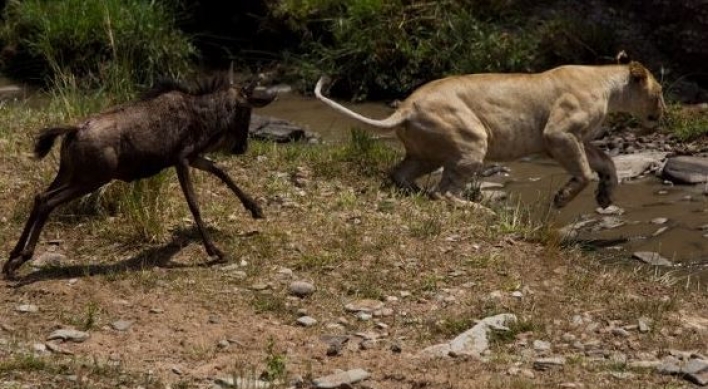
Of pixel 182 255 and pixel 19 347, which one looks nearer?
pixel 19 347

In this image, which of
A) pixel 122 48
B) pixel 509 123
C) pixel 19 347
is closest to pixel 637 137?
pixel 509 123

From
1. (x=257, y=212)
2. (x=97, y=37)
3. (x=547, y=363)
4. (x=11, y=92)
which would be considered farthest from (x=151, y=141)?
(x=11, y=92)

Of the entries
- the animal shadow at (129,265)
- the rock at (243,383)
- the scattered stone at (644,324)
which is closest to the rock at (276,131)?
the animal shadow at (129,265)

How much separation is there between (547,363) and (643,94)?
4401 mm

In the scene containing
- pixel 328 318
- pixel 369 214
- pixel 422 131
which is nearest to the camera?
pixel 328 318

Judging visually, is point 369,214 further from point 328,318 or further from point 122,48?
point 122,48

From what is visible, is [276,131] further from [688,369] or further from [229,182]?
[688,369]

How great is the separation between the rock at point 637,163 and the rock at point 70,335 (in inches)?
223

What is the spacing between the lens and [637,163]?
36.6 feet

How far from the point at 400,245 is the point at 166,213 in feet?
4.94

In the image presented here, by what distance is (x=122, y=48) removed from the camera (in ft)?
43.7

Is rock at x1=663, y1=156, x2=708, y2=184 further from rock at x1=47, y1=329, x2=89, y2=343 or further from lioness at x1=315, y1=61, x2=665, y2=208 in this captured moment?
rock at x1=47, y1=329, x2=89, y2=343

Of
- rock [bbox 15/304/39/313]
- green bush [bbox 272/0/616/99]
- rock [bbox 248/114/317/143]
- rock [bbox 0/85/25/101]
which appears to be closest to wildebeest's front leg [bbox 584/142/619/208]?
rock [bbox 248/114/317/143]

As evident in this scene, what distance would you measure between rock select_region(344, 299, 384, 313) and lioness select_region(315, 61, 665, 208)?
2167 mm
